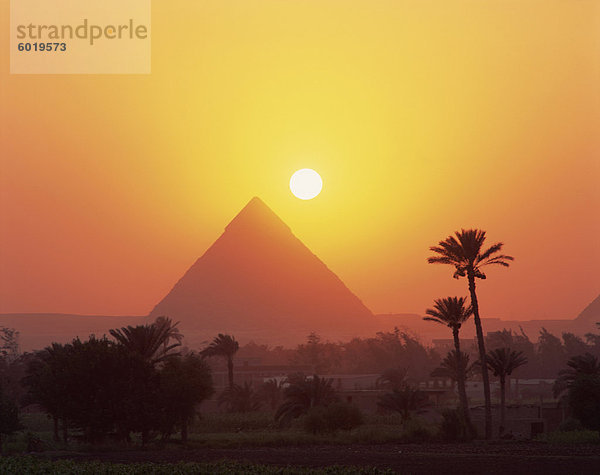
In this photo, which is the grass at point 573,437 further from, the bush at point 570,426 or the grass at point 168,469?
the grass at point 168,469

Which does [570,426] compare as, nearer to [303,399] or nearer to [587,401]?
[587,401]

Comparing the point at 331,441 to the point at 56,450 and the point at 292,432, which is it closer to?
the point at 292,432

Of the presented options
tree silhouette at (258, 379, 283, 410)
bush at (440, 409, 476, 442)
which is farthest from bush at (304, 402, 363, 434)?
tree silhouette at (258, 379, 283, 410)

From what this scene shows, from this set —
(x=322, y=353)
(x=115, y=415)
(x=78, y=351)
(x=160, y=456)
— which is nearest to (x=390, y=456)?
(x=160, y=456)

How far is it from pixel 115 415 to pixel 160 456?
9526mm

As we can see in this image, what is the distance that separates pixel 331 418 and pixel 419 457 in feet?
69.7

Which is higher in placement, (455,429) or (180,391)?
(180,391)

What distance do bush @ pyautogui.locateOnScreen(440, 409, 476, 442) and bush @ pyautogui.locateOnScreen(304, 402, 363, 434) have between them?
814 cm

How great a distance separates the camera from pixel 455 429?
209 ft

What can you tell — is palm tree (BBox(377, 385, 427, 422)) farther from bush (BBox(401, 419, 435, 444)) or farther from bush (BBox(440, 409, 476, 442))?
bush (BBox(440, 409, 476, 442))

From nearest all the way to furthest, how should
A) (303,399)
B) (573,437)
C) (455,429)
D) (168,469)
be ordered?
(168,469) < (573,437) < (455,429) < (303,399)

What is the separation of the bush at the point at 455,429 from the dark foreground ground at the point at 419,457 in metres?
4.46

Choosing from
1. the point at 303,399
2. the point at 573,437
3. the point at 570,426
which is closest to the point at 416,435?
the point at 573,437

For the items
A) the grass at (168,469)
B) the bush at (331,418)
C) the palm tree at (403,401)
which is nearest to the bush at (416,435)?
the bush at (331,418)
